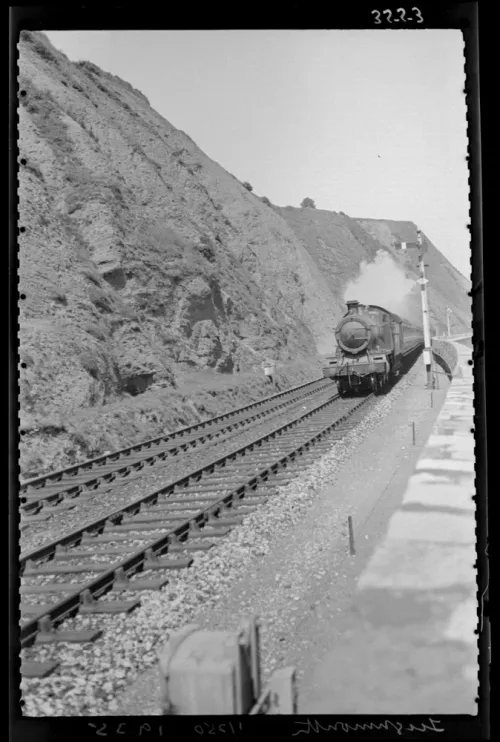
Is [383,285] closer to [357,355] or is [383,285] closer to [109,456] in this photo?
[357,355]

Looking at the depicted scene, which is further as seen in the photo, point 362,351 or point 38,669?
point 362,351

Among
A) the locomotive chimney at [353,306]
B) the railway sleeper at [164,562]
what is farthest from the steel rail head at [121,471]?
the locomotive chimney at [353,306]

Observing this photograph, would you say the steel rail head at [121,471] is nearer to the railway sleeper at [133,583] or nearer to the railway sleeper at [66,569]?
the railway sleeper at [66,569]

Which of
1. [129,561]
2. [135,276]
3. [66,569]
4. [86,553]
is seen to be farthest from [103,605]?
[135,276]

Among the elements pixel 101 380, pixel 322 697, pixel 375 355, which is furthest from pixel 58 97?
pixel 322 697

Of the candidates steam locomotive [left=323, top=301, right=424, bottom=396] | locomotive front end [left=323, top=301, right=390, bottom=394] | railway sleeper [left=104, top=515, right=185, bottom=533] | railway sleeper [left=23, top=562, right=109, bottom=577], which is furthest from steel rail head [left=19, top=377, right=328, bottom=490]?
steam locomotive [left=323, top=301, right=424, bottom=396]

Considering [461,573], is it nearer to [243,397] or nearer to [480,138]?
[480,138]
